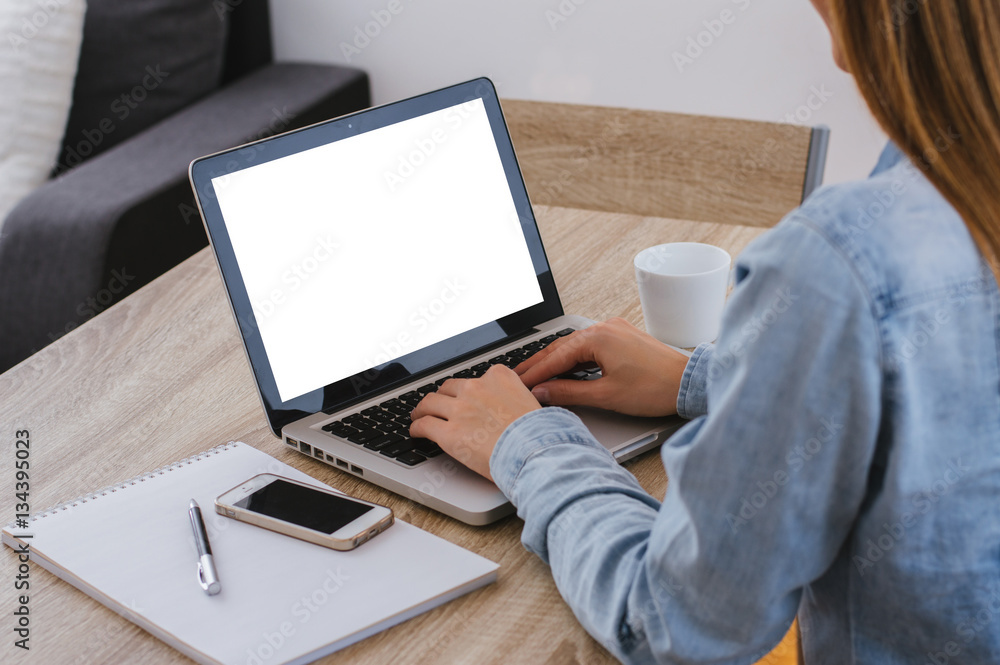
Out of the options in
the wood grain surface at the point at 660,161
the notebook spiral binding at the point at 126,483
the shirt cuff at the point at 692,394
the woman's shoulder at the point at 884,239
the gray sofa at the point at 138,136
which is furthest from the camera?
the gray sofa at the point at 138,136

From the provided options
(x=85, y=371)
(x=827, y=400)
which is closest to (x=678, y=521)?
(x=827, y=400)

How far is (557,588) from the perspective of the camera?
612mm

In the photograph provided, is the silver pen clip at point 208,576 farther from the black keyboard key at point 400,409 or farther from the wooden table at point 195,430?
the black keyboard key at point 400,409

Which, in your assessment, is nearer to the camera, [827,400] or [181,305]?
[827,400]

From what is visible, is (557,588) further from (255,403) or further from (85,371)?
(85,371)

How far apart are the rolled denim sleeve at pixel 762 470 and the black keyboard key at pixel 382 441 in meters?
0.26

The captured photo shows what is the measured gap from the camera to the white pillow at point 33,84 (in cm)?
189

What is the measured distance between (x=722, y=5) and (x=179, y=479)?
5.87ft

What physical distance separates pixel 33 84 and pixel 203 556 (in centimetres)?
166

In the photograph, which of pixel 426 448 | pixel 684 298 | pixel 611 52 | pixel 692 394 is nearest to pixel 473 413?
pixel 426 448

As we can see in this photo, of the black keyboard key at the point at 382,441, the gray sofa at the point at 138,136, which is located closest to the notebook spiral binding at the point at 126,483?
the black keyboard key at the point at 382,441

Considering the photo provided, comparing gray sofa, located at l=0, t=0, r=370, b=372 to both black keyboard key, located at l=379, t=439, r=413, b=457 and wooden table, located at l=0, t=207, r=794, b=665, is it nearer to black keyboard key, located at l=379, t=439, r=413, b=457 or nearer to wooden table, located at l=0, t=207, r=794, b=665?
wooden table, located at l=0, t=207, r=794, b=665

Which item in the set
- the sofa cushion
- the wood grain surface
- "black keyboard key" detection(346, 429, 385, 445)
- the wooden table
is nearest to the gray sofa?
the sofa cushion

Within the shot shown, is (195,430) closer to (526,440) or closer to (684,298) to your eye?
(526,440)
